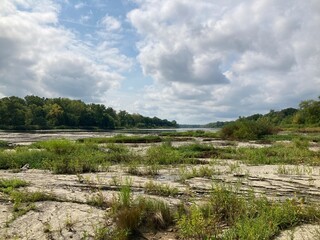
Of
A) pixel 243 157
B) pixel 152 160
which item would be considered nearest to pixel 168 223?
pixel 152 160

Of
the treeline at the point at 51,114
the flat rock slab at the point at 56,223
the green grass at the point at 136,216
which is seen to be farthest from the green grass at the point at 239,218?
the treeline at the point at 51,114

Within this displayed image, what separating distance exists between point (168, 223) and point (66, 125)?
345 feet

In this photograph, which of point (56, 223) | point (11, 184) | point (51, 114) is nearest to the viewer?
point (56, 223)

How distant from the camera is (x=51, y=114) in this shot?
104m

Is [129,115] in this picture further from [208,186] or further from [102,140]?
[208,186]

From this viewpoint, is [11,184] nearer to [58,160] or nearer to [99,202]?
[99,202]

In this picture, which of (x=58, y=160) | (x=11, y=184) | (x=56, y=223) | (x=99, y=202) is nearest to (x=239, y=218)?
(x=99, y=202)

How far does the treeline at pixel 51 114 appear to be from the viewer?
8688 cm

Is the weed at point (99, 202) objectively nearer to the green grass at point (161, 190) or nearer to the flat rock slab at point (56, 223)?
the flat rock slab at point (56, 223)

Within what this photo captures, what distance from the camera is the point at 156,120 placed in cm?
19362

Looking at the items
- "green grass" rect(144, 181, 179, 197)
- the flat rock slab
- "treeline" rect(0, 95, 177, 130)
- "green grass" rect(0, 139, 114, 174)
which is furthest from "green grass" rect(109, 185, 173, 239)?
"treeline" rect(0, 95, 177, 130)

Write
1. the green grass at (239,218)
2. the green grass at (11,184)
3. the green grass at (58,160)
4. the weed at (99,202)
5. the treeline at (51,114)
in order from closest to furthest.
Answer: the green grass at (239,218) < the weed at (99,202) < the green grass at (11,184) < the green grass at (58,160) < the treeline at (51,114)

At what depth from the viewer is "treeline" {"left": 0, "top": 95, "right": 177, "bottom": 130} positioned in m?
86.9

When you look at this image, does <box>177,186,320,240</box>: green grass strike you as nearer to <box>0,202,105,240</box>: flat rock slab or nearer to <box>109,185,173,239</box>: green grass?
<box>109,185,173,239</box>: green grass
